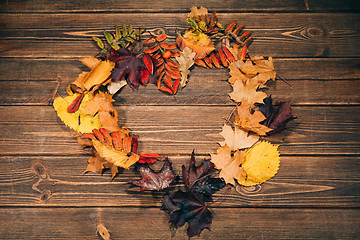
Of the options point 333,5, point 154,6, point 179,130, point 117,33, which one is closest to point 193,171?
point 179,130

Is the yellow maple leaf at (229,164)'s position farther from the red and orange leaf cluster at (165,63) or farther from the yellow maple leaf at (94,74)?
the yellow maple leaf at (94,74)

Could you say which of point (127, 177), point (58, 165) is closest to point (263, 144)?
point (127, 177)

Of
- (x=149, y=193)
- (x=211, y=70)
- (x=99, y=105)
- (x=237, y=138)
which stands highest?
(x=211, y=70)

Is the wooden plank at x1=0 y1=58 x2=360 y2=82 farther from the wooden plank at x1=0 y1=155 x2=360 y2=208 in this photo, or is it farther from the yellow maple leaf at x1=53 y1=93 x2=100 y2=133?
the wooden plank at x1=0 y1=155 x2=360 y2=208

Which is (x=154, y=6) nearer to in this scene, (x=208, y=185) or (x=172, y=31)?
(x=172, y=31)

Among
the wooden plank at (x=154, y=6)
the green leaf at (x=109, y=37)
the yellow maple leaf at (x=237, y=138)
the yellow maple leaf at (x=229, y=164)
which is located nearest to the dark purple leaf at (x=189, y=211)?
the yellow maple leaf at (x=229, y=164)
